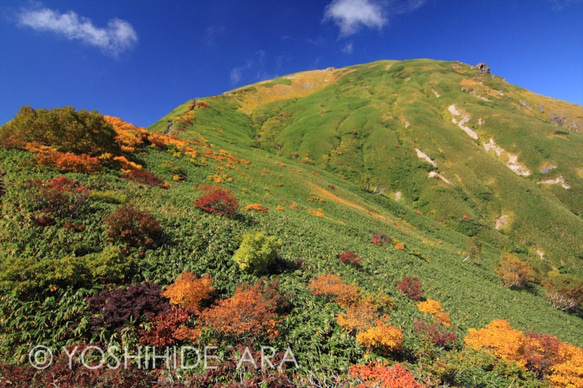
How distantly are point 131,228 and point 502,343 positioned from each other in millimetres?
21556

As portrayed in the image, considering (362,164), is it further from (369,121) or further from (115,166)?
(115,166)

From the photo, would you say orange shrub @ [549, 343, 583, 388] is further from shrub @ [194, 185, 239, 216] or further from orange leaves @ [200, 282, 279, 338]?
shrub @ [194, 185, 239, 216]

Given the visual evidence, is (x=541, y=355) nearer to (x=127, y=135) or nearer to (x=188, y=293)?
(x=188, y=293)

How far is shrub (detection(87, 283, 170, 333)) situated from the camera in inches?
369

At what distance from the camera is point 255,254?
15.3 metres

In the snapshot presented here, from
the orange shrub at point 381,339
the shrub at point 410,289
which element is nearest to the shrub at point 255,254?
the orange shrub at point 381,339

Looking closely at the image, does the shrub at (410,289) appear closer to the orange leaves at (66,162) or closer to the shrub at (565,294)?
the orange leaves at (66,162)

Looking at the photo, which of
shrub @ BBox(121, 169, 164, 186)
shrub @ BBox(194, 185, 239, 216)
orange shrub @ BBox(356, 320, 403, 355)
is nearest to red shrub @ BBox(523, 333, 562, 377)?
orange shrub @ BBox(356, 320, 403, 355)

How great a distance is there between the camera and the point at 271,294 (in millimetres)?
12336

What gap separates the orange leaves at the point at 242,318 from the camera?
381 inches

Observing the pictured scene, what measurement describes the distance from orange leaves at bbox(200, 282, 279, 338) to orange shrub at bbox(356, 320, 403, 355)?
3.98 metres

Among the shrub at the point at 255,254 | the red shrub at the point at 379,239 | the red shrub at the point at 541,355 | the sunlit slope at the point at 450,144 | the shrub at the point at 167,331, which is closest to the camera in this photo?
the shrub at the point at 167,331

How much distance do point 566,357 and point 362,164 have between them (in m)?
88.0

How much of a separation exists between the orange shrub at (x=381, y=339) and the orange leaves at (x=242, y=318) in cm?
398
